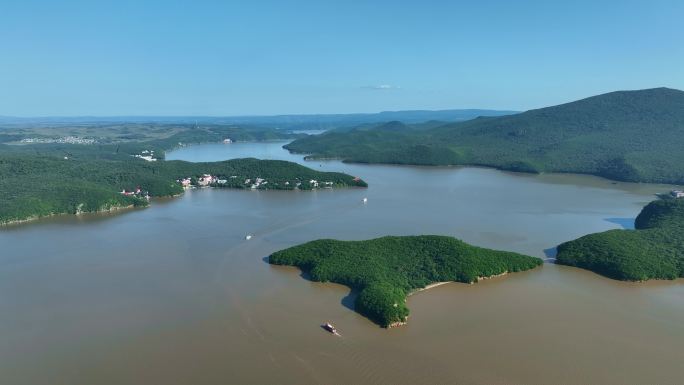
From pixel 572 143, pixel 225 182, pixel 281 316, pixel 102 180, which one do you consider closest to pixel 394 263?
pixel 281 316

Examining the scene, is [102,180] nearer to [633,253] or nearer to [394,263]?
[394,263]

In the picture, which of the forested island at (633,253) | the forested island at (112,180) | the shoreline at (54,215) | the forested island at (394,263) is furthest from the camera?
the forested island at (112,180)

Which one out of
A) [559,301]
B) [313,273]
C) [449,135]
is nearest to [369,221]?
[313,273]

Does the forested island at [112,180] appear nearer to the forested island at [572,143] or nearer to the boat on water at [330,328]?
the forested island at [572,143]

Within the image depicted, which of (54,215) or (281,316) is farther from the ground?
(281,316)

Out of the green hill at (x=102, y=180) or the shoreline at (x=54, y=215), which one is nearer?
the shoreline at (x=54, y=215)

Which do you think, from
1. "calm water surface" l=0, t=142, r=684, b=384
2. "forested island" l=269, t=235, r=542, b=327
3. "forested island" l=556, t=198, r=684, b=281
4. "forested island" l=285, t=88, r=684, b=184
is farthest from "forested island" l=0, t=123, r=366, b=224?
"forested island" l=556, t=198, r=684, b=281

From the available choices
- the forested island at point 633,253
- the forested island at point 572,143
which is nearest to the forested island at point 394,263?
the forested island at point 633,253
